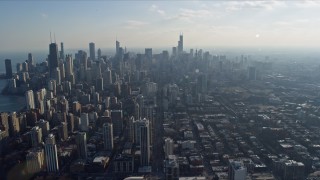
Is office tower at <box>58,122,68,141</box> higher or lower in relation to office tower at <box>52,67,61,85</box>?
lower

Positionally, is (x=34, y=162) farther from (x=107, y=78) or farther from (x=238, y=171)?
(x=107, y=78)

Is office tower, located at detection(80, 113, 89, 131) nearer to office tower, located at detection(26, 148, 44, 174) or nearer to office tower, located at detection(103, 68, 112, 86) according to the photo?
office tower, located at detection(26, 148, 44, 174)

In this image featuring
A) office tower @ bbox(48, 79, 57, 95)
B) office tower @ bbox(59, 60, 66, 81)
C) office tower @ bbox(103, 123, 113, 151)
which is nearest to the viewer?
office tower @ bbox(103, 123, 113, 151)

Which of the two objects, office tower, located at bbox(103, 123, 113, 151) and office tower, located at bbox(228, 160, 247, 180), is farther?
office tower, located at bbox(103, 123, 113, 151)

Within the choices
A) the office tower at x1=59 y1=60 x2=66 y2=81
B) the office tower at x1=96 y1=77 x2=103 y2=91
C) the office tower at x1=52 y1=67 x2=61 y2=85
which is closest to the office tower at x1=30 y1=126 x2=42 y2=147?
the office tower at x1=96 y1=77 x2=103 y2=91

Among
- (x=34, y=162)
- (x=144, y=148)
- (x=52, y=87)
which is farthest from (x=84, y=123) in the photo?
(x=52, y=87)

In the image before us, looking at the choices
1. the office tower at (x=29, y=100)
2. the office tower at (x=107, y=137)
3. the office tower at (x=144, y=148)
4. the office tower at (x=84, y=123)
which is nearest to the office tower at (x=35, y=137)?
the office tower at (x=84, y=123)

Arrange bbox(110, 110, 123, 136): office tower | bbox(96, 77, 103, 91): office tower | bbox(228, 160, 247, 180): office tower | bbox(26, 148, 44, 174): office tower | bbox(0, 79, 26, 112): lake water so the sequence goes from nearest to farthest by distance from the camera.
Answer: bbox(228, 160, 247, 180): office tower < bbox(26, 148, 44, 174): office tower < bbox(110, 110, 123, 136): office tower < bbox(0, 79, 26, 112): lake water < bbox(96, 77, 103, 91): office tower

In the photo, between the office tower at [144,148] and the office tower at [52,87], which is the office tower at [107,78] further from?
the office tower at [144,148]

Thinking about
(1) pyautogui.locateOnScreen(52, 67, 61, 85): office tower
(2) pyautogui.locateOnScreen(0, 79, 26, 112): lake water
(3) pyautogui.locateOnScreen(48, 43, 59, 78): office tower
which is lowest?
(2) pyautogui.locateOnScreen(0, 79, 26, 112): lake water

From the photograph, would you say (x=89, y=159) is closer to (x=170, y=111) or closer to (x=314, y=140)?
(x=170, y=111)
